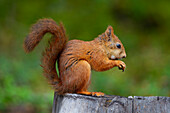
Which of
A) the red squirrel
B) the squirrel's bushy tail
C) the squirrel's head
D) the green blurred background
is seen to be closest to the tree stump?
the red squirrel

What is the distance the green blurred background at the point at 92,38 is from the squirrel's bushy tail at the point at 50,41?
4.67 ft

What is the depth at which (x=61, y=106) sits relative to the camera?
6.98 feet

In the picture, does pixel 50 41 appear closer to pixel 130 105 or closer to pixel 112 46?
pixel 112 46

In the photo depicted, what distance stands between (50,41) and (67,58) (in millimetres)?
206

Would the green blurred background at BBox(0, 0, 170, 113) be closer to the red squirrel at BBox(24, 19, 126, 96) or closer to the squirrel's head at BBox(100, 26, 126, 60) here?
the red squirrel at BBox(24, 19, 126, 96)

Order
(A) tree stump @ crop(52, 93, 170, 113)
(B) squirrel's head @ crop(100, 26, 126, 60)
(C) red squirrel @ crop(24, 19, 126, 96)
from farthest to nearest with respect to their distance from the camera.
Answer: (B) squirrel's head @ crop(100, 26, 126, 60) → (C) red squirrel @ crop(24, 19, 126, 96) → (A) tree stump @ crop(52, 93, 170, 113)

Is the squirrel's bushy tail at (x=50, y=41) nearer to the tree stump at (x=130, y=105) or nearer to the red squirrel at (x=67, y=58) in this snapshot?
the red squirrel at (x=67, y=58)

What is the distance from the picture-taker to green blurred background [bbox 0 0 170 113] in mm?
4016

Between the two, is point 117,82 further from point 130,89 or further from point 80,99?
point 80,99

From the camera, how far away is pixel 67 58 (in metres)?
2.12

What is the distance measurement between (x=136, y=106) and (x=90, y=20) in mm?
4767

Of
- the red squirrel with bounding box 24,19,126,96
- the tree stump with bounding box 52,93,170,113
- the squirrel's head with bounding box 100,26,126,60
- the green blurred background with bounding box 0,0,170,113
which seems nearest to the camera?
the tree stump with bounding box 52,93,170,113

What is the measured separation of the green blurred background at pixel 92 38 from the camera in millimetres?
4016

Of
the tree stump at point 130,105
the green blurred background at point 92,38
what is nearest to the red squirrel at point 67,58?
the tree stump at point 130,105
